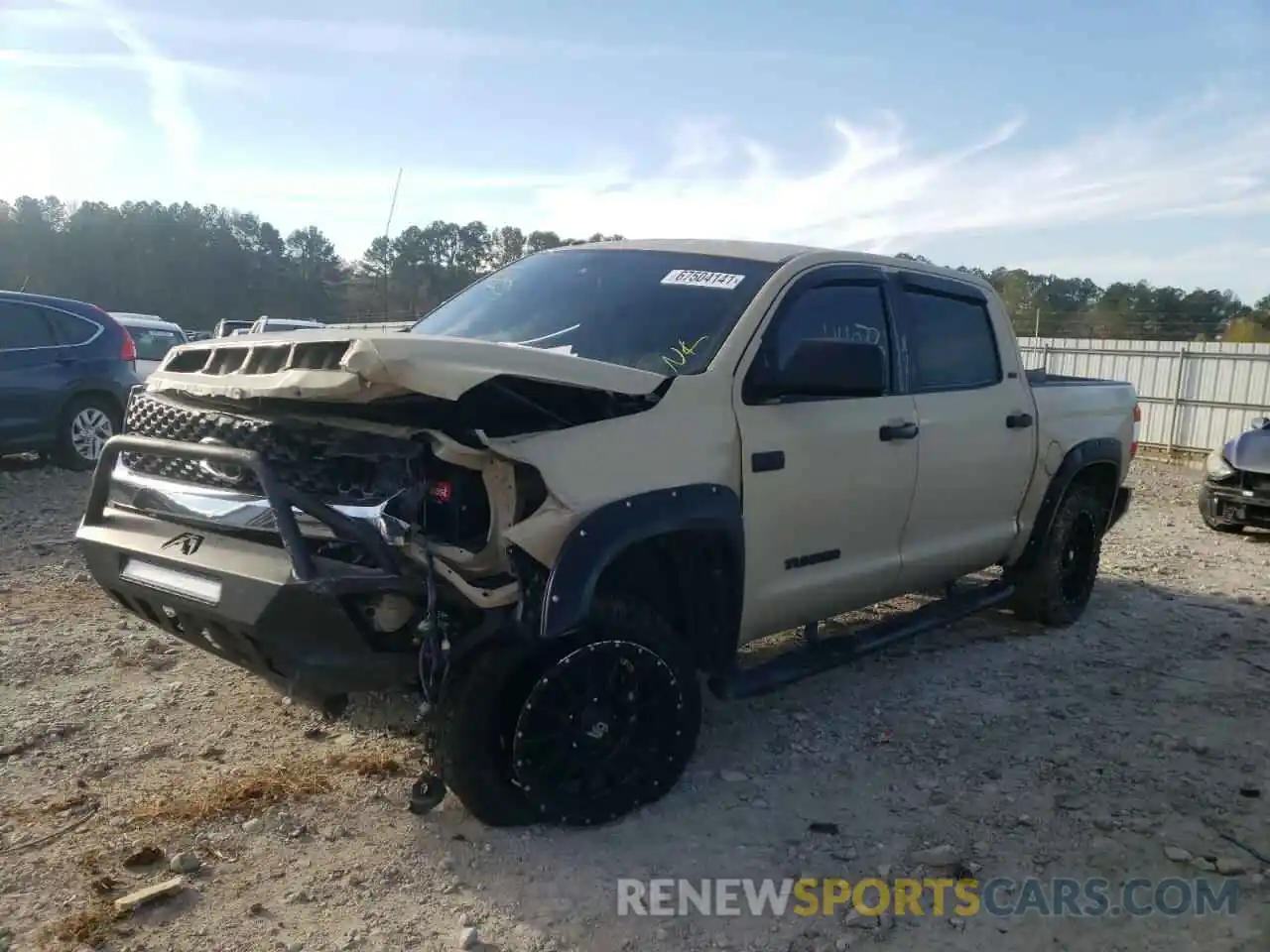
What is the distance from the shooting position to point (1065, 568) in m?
6.00

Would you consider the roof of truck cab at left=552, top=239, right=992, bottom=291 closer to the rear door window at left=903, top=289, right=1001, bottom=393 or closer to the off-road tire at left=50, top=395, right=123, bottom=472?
the rear door window at left=903, top=289, right=1001, bottom=393

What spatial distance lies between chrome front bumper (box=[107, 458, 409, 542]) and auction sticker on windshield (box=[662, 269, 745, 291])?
1.62 m

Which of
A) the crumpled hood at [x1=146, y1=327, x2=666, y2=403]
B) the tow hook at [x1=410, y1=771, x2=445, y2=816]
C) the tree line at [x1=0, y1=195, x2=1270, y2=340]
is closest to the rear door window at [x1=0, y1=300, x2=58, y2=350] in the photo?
the crumpled hood at [x1=146, y1=327, x2=666, y2=403]

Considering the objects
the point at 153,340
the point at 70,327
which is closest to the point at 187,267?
the point at 153,340

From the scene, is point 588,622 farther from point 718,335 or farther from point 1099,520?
point 1099,520

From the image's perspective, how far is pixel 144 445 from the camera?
Result: 10.9 ft

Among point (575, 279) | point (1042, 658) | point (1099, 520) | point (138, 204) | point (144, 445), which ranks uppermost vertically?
point (138, 204)

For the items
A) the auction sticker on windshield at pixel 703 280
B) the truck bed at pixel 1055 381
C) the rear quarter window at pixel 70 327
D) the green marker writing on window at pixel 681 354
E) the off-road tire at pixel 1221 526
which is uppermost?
the auction sticker on windshield at pixel 703 280

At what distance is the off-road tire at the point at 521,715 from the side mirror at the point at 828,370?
0.95m

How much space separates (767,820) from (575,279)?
2.22 meters

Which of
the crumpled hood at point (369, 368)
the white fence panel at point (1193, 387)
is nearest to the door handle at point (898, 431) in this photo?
the crumpled hood at point (369, 368)

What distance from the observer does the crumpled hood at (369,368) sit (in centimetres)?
279

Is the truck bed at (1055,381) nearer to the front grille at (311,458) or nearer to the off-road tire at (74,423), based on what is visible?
the front grille at (311,458)

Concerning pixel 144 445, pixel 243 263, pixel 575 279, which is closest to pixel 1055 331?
pixel 575 279
